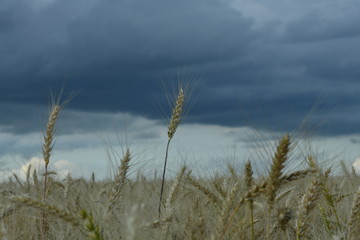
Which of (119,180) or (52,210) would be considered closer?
(52,210)

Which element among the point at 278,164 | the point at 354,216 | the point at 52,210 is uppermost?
the point at 278,164

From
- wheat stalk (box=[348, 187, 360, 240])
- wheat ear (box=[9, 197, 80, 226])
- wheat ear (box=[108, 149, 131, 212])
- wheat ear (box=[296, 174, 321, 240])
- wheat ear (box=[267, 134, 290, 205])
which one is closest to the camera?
wheat ear (box=[9, 197, 80, 226])

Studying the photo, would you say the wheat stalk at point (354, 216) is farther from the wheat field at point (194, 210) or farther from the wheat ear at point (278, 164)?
the wheat ear at point (278, 164)

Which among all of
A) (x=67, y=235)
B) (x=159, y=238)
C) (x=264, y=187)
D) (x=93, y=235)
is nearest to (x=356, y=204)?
(x=264, y=187)

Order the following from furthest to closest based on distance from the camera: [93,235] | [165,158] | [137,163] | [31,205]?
1. [165,158]
2. [137,163]
3. [31,205]
4. [93,235]

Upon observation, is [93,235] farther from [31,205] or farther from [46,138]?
[46,138]

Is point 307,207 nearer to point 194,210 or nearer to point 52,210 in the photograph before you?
point 194,210

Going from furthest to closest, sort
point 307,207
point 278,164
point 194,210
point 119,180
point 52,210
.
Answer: point 119,180, point 194,210, point 307,207, point 278,164, point 52,210

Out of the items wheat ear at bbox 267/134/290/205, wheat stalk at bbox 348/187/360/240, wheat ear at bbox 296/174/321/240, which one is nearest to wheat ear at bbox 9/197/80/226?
wheat ear at bbox 267/134/290/205

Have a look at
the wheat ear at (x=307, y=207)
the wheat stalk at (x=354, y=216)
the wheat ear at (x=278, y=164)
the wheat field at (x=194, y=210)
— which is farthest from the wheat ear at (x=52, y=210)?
the wheat stalk at (x=354, y=216)

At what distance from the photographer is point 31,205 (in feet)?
7.33

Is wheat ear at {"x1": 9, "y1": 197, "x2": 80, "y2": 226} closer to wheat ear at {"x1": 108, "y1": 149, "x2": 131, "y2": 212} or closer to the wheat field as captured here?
the wheat field

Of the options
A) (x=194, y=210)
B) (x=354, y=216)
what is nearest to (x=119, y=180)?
(x=194, y=210)

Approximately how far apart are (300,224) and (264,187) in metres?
0.30
